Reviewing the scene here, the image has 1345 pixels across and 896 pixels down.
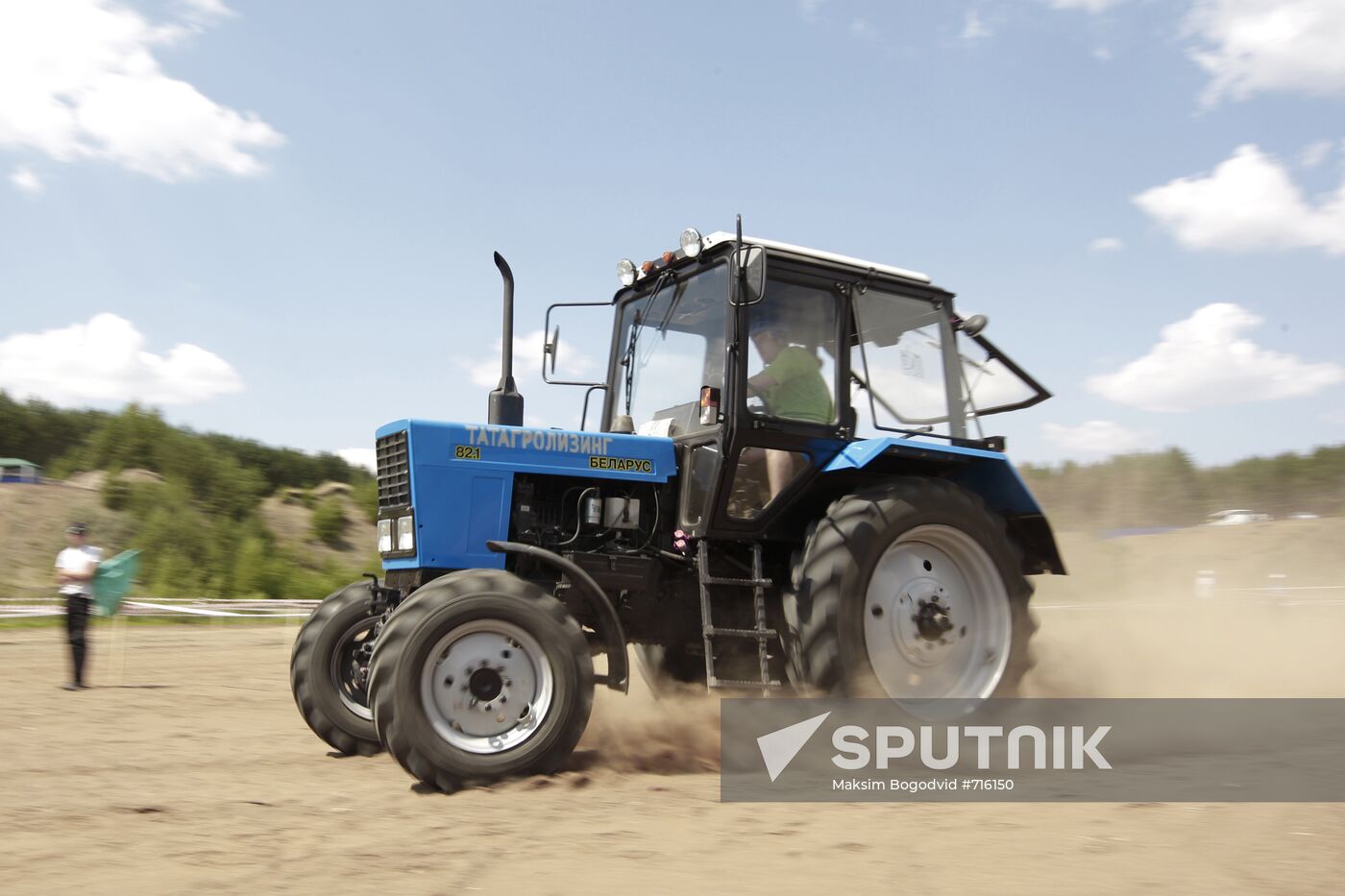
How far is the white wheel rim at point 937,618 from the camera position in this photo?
221 inches

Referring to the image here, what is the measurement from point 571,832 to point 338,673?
2.37 meters

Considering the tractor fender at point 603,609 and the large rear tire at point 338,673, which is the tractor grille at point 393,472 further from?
the large rear tire at point 338,673

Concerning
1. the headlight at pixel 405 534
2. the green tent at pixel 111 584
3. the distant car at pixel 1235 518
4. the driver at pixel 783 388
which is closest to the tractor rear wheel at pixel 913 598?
the driver at pixel 783 388

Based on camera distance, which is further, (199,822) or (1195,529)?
(1195,529)

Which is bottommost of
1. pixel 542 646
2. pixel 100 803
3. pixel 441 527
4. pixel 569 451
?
pixel 100 803

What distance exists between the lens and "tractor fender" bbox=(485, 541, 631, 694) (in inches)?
196

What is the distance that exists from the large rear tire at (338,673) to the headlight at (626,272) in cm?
227

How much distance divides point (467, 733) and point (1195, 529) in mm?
21224

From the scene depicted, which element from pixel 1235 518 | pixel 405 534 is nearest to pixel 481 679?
pixel 405 534

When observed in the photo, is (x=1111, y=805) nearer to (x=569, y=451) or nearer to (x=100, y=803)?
(x=569, y=451)

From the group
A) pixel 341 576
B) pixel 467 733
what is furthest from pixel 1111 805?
pixel 341 576

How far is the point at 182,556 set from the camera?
2534 centimetres

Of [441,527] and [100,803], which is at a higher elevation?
[441,527]

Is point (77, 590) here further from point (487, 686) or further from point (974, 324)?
point (974, 324)
